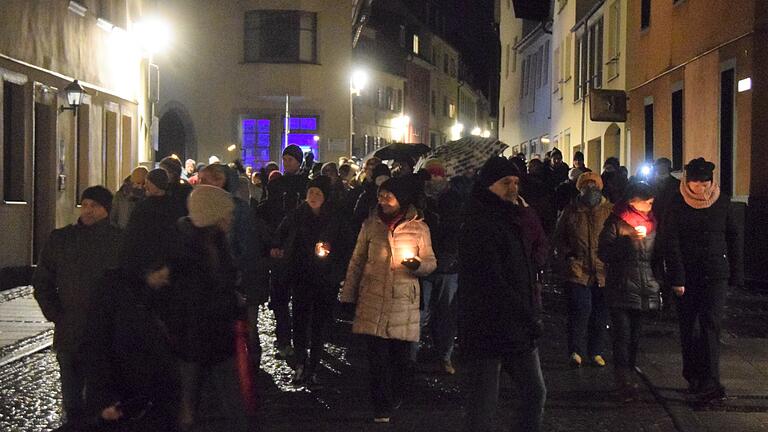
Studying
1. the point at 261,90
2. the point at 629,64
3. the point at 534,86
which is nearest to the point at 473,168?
the point at 629,64

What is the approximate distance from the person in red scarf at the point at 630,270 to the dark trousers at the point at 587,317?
1413mm

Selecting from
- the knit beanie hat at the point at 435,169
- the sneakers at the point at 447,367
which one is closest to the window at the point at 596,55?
the knit beanie hat at the point at 435,169

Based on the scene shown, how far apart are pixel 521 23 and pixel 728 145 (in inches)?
1279

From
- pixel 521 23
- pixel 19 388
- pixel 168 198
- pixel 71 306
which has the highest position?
pixel 521 23

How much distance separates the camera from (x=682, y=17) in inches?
891

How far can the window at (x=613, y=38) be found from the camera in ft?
95.9

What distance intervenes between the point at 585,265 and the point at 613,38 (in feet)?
65.3

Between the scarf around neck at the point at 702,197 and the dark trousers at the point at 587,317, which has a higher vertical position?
the scarf around neck at the point at 702,197

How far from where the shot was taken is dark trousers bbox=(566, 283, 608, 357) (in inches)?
442

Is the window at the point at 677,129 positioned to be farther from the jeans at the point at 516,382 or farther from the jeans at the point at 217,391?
the jeans at the point at 217,391

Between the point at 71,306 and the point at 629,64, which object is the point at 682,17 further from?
the point at 71,306

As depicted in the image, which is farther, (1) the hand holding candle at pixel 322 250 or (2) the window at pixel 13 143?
(2) the window at pixel 13 143

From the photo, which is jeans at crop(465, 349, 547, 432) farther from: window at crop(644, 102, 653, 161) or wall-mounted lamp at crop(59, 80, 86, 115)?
window at crop(644, 102, 653, 161)

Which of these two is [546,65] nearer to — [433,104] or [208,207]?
[433,104]
